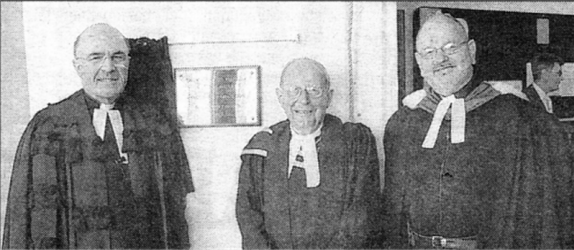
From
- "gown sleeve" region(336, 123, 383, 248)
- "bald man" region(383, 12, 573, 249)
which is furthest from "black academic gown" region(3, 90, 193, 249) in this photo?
"bald man" region(383, 12, 573, 249)

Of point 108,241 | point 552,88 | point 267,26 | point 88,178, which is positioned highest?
point 267,26

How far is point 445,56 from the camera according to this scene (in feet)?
2.94

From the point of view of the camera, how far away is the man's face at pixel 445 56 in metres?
0.89

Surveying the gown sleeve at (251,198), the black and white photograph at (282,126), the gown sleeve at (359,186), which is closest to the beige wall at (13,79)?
the black and white photograph at (282,126)

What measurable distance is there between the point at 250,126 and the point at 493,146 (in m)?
0.40

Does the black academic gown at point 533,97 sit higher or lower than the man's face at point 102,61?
lower

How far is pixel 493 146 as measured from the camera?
92 cm

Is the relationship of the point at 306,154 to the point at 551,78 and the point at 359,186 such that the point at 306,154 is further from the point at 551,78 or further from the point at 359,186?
the point at 551,78

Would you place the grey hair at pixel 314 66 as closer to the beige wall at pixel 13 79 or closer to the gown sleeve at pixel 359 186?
the gown sleeve at pixel 359 186

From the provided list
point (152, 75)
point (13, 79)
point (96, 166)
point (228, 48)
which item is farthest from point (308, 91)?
point (13, 79)

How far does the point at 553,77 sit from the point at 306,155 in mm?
437

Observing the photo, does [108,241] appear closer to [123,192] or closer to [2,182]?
[123,192]

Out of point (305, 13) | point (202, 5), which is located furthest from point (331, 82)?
point (202, 5)

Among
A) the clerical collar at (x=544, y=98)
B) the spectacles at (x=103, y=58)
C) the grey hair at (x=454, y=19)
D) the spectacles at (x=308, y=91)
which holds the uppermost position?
the grey hair at (x=454, y=19)
